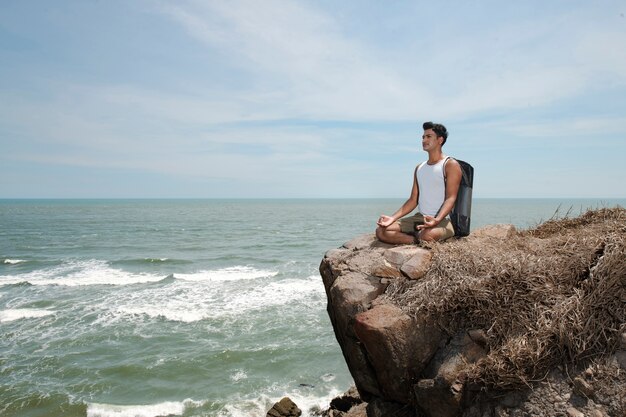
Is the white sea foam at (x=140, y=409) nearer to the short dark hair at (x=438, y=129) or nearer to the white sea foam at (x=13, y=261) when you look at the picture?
the short dark hair at (x=438, y=129)

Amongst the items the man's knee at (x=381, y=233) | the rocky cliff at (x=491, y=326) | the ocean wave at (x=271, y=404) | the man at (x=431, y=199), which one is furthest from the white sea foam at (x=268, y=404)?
the man at (x=431, y=199)

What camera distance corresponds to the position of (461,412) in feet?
13.5

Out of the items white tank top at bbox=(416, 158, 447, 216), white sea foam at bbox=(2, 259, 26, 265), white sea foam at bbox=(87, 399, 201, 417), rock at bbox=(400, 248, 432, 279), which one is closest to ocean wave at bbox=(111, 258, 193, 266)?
white sea foam at bbox=(2, 259, 26, 265)

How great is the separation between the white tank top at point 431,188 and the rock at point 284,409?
5.47 meters

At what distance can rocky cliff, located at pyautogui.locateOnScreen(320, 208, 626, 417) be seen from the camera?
3.74 metres

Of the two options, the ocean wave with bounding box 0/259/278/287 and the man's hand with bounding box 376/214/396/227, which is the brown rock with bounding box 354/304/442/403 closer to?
the man's hand with bounding box 376/214/396/227

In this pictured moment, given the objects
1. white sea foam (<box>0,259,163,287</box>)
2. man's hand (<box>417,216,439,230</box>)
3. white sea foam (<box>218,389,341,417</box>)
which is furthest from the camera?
white sea foam (<box>0,259,163,287</box>)

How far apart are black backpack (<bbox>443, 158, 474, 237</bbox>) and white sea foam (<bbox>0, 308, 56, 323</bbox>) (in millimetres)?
16433

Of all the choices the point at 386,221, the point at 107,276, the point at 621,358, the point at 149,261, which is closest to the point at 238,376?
the point at 386,221

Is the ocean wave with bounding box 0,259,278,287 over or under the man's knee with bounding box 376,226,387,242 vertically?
under

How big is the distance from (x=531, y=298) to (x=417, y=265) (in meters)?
1.34

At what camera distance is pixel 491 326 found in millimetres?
4234

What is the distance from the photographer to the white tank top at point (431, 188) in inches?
237

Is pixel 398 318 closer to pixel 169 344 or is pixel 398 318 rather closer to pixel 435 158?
pixel 435 158
